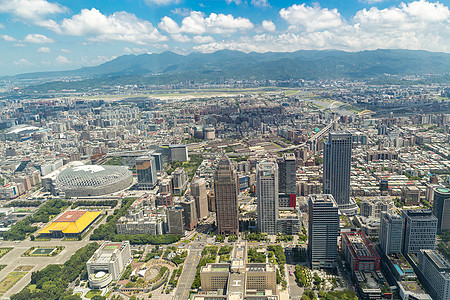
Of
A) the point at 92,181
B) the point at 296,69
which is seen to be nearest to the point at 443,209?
the point at 92,181

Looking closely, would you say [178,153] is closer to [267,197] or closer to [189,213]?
[189,213]

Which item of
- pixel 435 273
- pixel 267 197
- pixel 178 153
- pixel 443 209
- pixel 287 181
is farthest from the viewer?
pixel 178 153

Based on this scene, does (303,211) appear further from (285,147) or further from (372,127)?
(372,127)

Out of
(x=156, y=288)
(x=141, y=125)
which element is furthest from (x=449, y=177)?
(x=141, y=125)

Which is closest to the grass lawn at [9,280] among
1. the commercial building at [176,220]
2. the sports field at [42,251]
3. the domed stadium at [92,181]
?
the sports field at [42,251]

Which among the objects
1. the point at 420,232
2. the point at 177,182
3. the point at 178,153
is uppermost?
the point at 420,232

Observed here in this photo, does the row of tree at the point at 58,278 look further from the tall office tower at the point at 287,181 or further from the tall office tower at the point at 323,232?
the tall office tower at the point at 287,181

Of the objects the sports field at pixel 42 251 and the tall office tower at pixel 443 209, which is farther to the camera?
the sports field at pixel 42 251
